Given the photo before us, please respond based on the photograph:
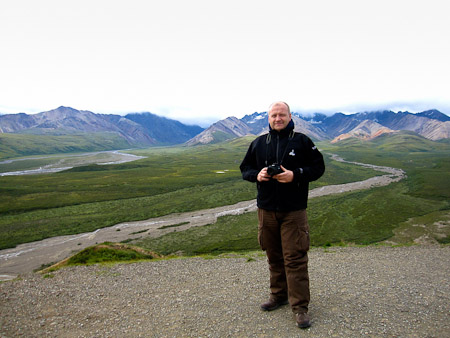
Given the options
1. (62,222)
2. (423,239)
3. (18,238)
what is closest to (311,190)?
(423,239)

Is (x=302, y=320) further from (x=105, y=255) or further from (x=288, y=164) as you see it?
(x=105, y=255)

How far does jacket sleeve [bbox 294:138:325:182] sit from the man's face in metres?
0.63

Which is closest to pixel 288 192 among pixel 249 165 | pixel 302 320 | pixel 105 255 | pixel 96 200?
pixel 249 165

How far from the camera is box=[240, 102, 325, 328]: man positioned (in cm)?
551

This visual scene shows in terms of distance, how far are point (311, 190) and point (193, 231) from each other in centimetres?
3622

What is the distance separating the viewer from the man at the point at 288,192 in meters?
5.51

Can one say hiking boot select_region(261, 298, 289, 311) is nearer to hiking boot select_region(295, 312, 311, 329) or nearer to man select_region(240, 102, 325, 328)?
man select_region(240, 102, 325, 328)

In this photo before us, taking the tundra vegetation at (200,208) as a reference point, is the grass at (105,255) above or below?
above

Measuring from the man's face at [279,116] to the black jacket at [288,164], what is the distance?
0.44ft

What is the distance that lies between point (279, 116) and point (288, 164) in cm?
102

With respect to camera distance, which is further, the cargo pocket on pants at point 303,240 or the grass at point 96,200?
the grass at point 96,200

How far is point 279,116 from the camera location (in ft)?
18.5

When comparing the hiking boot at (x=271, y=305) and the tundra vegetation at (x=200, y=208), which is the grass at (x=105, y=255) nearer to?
the tundra vegetation at (x=200, y=208)

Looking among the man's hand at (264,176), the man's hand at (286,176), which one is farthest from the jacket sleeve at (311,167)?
the man's hand at (264,176)
